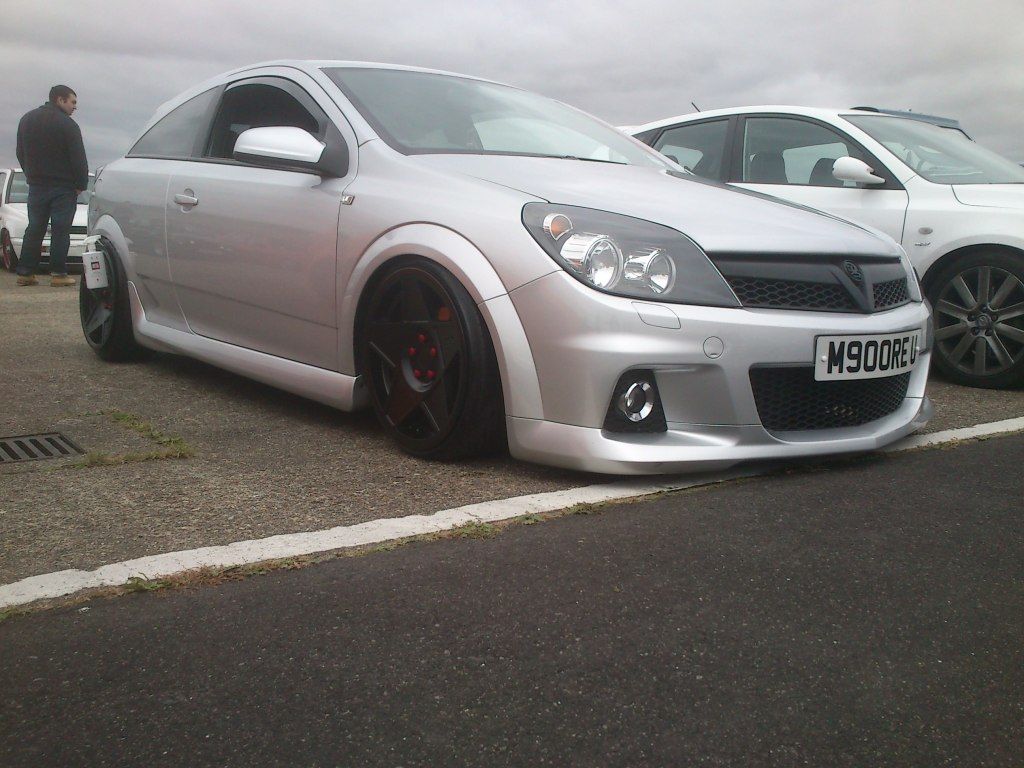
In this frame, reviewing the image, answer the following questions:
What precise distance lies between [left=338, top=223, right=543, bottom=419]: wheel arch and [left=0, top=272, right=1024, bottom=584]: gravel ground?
293mm

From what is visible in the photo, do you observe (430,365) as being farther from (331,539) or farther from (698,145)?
(698,145)

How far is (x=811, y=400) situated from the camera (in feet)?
10.5

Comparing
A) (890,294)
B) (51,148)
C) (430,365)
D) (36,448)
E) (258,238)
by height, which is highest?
(51,148)

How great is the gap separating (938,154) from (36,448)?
4.69m

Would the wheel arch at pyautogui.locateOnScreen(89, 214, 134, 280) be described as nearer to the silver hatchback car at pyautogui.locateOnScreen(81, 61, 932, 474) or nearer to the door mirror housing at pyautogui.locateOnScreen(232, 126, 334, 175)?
the silver hatchback car at pyautogui.locateOnScreen(81, 61, 932, 474)

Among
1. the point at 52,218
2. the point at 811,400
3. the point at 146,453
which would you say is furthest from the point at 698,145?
the point at 52,218

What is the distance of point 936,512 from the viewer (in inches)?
111

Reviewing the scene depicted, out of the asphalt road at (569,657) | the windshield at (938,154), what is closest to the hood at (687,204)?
the asphalt road at (569,657)

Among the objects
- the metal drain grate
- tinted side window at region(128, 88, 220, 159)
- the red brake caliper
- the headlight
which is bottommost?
the metal drain grate

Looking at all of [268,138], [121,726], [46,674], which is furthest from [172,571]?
[268,138]

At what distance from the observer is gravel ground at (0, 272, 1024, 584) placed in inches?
104

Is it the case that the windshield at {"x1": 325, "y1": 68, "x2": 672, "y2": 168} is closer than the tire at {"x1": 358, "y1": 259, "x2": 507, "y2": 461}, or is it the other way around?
the tire at {"x1": 358, "y1": 259, "x2": 507, "y2": 461}

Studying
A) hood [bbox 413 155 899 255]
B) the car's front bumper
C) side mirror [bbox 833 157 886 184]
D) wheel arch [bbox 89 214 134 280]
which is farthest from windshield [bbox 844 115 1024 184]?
wheel arch [bbox 89 214 134 280]

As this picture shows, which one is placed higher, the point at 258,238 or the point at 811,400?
the point at 258,238
